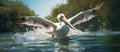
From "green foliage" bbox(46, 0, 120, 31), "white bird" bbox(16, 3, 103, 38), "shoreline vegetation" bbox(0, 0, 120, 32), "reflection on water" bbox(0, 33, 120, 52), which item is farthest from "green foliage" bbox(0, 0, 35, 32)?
"reflection on water" bbox(0, 33, 120, 52)

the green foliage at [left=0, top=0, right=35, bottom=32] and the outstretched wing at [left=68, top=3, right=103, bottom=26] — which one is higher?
the green foliage at [left=0, top=0, right=35, bottom=32]

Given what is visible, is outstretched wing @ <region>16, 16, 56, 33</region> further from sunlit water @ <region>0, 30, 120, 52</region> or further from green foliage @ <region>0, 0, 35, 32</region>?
green foliage @ <region>0, 0, 35, 32</region>

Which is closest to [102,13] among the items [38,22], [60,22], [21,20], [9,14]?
[60,22]

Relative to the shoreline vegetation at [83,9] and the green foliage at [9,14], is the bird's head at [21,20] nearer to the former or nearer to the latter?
the shoreline vegetation at [83,9]

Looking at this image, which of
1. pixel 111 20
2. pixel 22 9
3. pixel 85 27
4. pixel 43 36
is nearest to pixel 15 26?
pixel 22 9

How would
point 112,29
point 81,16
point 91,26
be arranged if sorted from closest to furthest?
point 81,16 → point 112,29 → point 91,26

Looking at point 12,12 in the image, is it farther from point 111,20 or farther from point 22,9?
point 111,20

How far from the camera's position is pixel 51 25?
2533 centimetres

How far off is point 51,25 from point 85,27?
1240 inches

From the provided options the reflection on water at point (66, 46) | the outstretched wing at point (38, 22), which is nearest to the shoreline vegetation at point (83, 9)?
the outstretched wing at point (38, 22)

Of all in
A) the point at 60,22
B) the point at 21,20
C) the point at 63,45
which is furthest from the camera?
the point at 60,22

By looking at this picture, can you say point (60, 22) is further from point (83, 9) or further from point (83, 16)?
point (83, 9)

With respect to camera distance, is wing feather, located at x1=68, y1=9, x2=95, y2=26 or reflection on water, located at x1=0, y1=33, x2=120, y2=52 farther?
wing feather, located at x1=68, y1=9, x2=95, y2=26

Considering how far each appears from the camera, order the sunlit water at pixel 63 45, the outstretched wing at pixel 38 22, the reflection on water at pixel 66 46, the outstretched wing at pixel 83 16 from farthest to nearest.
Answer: the outstretched wing at pixel 83 16, the outstretched wing at pixel 38 22, the sunlit water at pixel 63 45, the reflection on water at pixel 66 46
